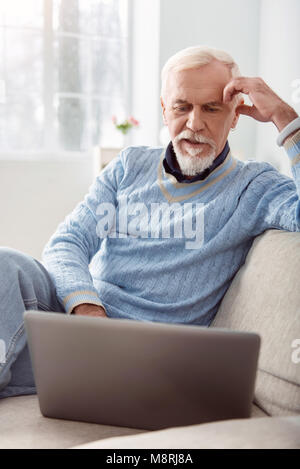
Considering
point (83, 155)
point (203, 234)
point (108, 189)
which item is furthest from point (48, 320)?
point (83, 155)

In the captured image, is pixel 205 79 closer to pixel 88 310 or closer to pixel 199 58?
pixel 199 58

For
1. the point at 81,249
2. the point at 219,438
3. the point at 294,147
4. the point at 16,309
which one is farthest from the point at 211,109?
the point at 219,438

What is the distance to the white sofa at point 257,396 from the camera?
25.7 inches

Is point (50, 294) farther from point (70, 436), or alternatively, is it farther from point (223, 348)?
point (223, 348)

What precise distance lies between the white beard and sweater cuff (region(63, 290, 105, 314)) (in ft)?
1.44

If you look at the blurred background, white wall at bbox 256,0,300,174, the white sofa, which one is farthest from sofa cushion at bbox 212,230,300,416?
the blurred background

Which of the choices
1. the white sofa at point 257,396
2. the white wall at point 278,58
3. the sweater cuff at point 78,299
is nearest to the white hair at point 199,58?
the white sofa at point 257,396

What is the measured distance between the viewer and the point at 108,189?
1.62 m

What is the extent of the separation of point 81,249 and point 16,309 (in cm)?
40

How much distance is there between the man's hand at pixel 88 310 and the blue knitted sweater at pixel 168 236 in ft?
0.05

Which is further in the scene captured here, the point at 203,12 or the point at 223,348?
the point at 203,12

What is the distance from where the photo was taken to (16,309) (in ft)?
3.75

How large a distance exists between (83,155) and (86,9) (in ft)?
3.79

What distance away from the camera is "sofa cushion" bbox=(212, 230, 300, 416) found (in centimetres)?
105
